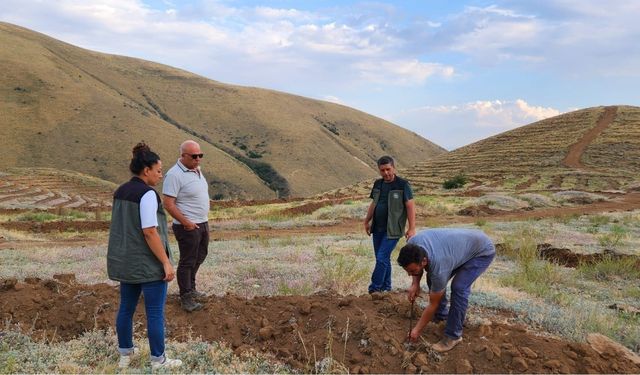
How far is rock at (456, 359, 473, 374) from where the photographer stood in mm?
4297

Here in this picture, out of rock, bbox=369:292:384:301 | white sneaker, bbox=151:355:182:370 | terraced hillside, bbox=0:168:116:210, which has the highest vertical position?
rock, bbox=369:292:384:301

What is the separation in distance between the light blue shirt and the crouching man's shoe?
1.88ft

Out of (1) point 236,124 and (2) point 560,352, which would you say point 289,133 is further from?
(2) point 560,352

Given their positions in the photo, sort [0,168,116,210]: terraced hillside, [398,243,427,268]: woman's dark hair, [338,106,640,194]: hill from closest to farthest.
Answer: [398,243,427,268]: woman's dark hair, [0,168,116,210]: terraced hillside, [338,106,640,194]: hill

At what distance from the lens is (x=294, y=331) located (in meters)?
5.08

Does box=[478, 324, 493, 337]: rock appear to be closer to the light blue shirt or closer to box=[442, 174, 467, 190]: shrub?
the light blue shirt

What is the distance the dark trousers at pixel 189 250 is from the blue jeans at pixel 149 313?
3.93 ft

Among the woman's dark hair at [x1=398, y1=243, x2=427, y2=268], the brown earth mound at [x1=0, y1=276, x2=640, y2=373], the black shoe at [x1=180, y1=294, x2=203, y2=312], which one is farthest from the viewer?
the black shoe at [x1=180, y1=294, x2=203, y2=312]

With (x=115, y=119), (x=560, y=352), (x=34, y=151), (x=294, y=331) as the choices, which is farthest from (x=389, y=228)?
(x=115, y=119)

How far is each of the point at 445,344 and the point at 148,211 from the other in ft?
9.57

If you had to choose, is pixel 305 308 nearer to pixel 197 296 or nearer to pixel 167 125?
pixel 197 296

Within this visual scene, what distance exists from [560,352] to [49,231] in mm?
18738

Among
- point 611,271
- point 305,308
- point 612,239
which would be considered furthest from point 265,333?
point 612,239

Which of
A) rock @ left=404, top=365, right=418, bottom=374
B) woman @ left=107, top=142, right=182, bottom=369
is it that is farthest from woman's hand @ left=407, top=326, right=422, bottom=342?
woman @ left=107, top=142, right=182, bottom=369
